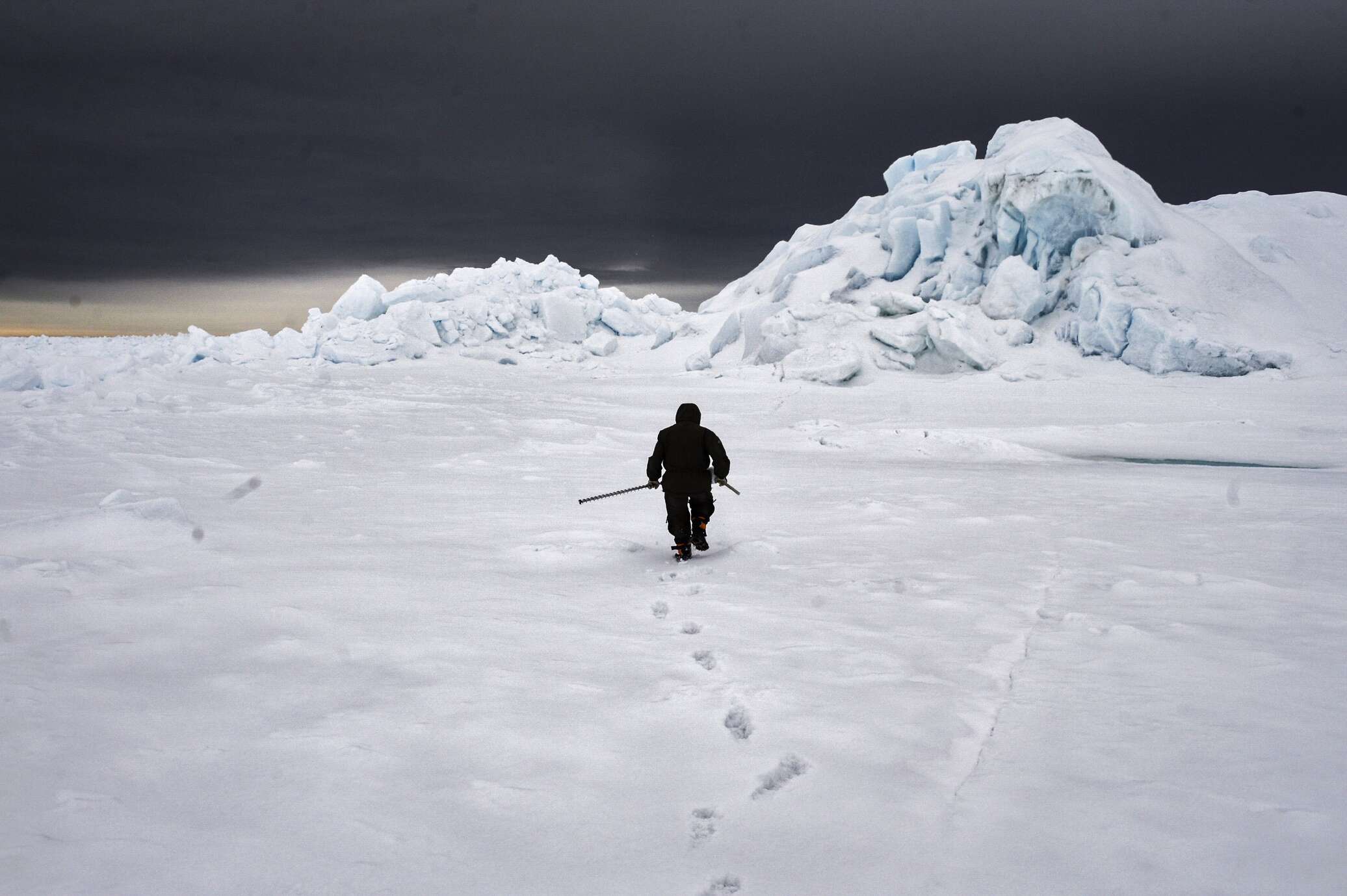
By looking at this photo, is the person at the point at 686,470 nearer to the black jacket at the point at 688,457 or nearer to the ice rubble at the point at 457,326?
the black jacket at the point at 688,457

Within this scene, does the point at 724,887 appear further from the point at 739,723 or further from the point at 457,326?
the point at 457,326

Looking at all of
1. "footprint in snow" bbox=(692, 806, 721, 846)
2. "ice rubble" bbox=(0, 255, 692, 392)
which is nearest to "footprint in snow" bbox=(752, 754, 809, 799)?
"footprint in snow" bbox=(692, 806, 721, 846)

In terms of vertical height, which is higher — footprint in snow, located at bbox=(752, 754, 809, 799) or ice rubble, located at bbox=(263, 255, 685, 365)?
ice rubble, located at bbox=(263, 255, 685, 365)

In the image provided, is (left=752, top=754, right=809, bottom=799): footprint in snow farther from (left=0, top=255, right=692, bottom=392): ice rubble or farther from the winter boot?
(left=0, top=255, right=692, bottom=392): ice rubble

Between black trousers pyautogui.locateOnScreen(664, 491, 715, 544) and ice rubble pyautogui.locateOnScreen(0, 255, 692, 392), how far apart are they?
41987 millimetres

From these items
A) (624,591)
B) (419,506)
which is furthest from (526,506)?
(624,591)

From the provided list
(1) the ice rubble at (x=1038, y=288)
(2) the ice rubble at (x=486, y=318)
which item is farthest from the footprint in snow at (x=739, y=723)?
(2) the ice rubble at (x=486, y=318)

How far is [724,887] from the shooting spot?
2.37 m

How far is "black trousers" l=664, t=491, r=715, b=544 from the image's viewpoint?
21.4 feet

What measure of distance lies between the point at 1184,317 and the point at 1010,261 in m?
7.29

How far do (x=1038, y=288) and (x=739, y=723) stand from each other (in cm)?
3493

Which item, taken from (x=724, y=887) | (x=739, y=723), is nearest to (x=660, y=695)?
(x=739, y=723)

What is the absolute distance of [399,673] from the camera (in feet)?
12.6

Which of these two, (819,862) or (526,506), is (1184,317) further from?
(819,862)
